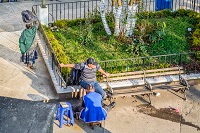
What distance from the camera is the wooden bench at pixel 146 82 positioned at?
11.8m

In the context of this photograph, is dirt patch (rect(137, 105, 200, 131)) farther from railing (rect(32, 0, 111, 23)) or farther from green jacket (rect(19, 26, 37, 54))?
railing (rect(32, 0, 111, 23))

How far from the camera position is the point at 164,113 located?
11414 mm

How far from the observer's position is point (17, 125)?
4.06 metres

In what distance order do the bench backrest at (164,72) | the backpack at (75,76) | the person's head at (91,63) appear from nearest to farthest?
the person's head at (91,63)
the backpack at (75,76)
the bench backrest at (164,72)

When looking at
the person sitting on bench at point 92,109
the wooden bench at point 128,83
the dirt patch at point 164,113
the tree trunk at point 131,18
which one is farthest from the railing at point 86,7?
the person sitting on bench at point 92,109

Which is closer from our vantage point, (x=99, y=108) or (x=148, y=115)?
(x=99, y=108)

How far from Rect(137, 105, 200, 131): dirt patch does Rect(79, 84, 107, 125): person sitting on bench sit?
1445mm

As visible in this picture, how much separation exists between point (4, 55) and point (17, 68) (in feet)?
3.03

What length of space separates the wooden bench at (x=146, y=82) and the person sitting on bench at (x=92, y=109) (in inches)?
48.7

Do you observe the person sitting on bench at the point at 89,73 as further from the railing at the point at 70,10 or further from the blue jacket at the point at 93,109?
the railing at the point at 70,10

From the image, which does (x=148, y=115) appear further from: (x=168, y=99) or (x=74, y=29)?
(x=74, y=29)

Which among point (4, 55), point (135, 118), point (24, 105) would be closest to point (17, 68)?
point (4, 55)

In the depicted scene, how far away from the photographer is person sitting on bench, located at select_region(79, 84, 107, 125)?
10156 mm

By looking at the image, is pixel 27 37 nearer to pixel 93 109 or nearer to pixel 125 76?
pixel 125 76
